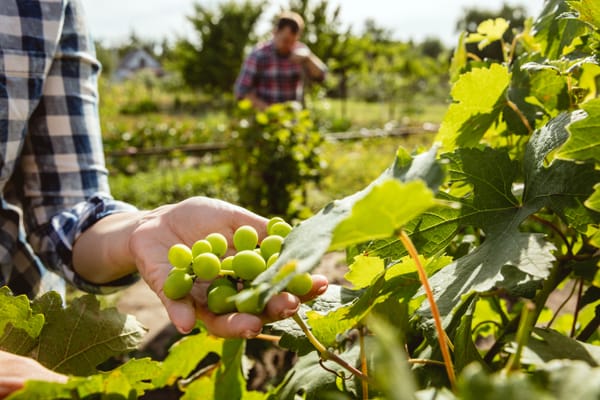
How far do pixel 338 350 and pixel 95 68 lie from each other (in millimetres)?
1122

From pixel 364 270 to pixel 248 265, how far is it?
22cm

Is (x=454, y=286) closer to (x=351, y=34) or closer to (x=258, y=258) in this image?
(x=258, y=258)

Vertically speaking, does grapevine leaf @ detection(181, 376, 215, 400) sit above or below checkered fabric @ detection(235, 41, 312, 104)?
below

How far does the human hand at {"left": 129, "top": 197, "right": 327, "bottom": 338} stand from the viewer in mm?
807

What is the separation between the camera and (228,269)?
2.62 feet

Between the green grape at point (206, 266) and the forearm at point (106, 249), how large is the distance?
536 mm

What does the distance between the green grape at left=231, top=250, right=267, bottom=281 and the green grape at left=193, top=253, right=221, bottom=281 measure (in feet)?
0.14

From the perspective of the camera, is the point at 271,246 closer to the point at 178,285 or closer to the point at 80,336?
the point at 178,285

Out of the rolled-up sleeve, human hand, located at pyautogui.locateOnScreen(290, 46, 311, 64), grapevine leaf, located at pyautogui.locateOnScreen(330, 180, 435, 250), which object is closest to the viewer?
grapevine leaf, located at pyautogui.locateOnScreen(330, 180, 435, 250)

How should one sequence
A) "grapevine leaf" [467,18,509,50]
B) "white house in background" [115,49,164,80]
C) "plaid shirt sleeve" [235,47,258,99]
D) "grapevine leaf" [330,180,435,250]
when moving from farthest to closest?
"white house in background" [115,49,164,80] < "plaid shirt sleeve" [235,47,258,99] < "grapevine leaf" [467,18,509,50] < "grapevine leaf" [330,180,435,250]

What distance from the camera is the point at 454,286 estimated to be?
29.5 inches

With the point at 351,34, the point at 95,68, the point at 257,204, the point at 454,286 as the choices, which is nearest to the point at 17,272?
the point at 95,68

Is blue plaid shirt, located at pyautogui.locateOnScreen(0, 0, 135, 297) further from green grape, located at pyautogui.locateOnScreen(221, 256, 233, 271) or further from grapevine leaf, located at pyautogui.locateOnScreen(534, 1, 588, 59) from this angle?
grapevine leaf, located at pyautogui.locateOnScreen(534, 1, 588, 59)

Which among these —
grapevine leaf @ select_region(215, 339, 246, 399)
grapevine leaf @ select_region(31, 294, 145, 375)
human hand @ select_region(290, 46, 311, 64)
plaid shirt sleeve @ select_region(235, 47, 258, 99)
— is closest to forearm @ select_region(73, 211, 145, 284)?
grapevine leaf @ select_region(31, 294, 145, 375)
